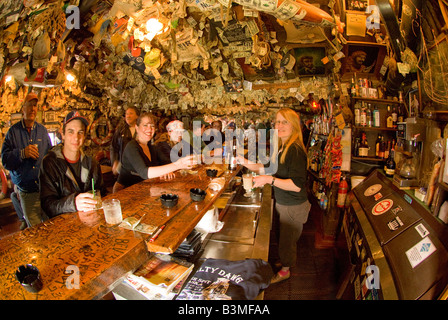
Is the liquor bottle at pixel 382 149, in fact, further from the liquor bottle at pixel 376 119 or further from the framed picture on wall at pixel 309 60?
the framed picture on wall at pixel 309 60

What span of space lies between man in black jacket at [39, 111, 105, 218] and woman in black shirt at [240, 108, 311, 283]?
1675 mm

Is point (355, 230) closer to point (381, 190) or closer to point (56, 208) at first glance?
point (381, 190)

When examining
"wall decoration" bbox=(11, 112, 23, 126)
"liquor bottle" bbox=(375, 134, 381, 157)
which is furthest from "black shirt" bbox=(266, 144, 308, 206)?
"wall decoration" bbox=(11, 112, 23, 126)

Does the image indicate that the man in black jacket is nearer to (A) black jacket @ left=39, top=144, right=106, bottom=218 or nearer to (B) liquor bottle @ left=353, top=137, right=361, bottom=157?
(A) black jacket @ left=39, top=144, right=106, bottom=218

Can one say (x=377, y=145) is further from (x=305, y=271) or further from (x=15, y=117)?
(x=15, y=117)

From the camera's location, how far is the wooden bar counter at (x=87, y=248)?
80 centimetres

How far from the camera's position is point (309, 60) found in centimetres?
409

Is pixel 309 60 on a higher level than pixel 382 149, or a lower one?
higher

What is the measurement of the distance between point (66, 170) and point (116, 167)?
2.03 metres

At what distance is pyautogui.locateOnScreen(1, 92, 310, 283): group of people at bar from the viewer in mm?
1778

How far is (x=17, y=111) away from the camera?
11.2 feet

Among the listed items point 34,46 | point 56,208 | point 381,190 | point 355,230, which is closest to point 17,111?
point 34,46

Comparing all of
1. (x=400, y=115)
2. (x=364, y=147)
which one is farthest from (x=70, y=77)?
(x=400, y=115)

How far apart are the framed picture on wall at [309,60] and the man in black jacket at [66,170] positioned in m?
3.73
